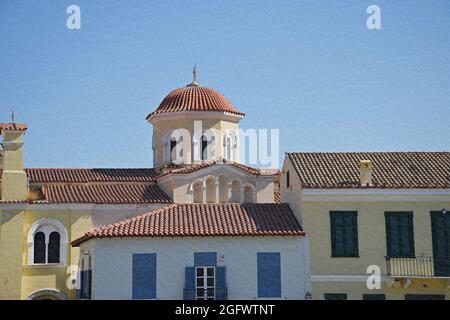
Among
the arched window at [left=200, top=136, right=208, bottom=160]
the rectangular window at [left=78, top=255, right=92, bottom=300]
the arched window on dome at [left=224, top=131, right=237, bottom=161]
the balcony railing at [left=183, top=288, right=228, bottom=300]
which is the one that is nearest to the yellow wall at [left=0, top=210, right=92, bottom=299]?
the rectangular window at [left=78, top=255, right=92, bottom=300]

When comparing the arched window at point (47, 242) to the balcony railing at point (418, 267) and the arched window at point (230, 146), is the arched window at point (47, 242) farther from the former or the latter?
the balcony railing at point (418, 267)

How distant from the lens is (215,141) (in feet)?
161

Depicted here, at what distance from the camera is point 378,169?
36.2 m

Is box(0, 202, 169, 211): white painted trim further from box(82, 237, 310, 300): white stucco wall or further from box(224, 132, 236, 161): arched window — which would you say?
box(82, 237, 310, 300): white stucco wall

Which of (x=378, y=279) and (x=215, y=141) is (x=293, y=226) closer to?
(x=378, y=279)

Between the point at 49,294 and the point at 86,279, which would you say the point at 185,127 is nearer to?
the point at 49,294

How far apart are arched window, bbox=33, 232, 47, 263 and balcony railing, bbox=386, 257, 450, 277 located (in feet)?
60.9

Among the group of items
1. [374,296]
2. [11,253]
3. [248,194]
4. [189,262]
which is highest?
[248,194]

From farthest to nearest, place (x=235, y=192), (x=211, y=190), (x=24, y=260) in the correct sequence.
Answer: (x=235, y=192) < (x=211, y=190) < (x=24, y=260)

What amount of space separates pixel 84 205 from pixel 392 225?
1718 cm

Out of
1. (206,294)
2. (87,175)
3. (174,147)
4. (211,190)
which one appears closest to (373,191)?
(206,294)

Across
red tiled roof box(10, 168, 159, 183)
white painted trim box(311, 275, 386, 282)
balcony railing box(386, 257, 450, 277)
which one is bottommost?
white painted trim box(311, 275, 386, 282)

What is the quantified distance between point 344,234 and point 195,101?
18.7 meters

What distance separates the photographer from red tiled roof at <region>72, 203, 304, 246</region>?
33375mm
